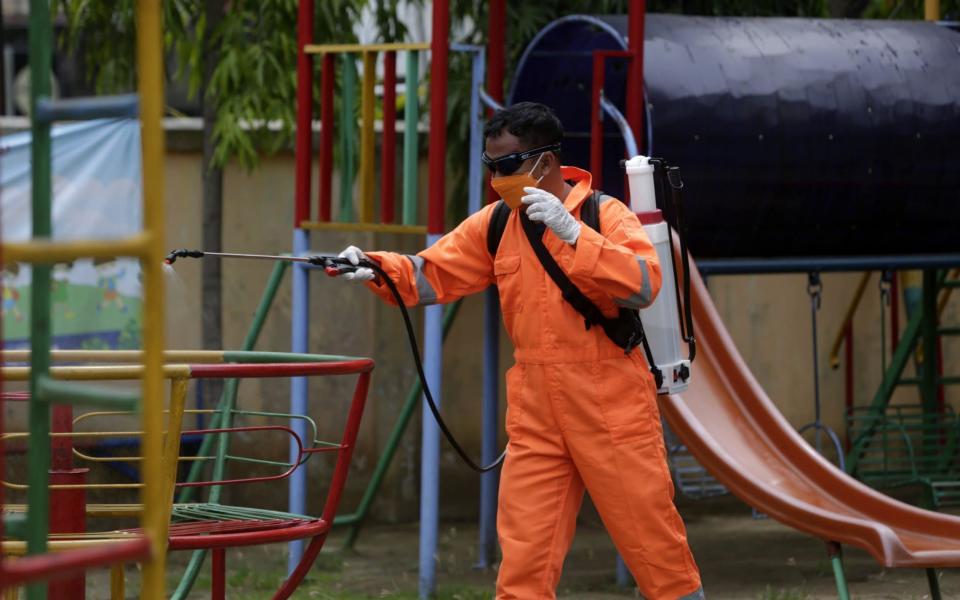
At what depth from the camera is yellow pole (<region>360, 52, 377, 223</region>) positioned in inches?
277

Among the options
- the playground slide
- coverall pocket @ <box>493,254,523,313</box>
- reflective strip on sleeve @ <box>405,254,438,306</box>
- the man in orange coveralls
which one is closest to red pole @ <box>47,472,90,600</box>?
the man in orange coveralls

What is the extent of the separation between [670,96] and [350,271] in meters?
2.55

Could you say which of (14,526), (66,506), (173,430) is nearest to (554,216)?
(173,430)

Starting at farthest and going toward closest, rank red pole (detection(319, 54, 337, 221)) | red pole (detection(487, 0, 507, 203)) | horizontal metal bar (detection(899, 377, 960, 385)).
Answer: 1. horizontal metal bar (detection(899, 377, 960, 385))
2. red pole (detection(487, 0, 507, 203))
3. red pole (detection(319, 54, 337, 221))

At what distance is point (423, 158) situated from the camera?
8508mm

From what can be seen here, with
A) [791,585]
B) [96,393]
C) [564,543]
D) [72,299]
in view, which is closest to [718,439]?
[791,585]

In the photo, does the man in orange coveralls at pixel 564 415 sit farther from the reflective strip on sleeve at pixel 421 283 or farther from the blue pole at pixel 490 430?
the blue pole at pixel 490 430

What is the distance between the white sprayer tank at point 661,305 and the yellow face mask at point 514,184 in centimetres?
51

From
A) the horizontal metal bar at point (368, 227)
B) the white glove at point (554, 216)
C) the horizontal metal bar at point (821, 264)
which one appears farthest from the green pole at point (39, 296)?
the horizontal metal bar at point (821, 264)

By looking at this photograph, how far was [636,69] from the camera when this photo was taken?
648 centimetres

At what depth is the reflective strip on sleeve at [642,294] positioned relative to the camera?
4.34 metres

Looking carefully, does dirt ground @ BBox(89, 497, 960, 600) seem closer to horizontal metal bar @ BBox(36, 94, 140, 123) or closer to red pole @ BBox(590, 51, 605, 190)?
red pole @ BBox(590, 51, 605, 190)

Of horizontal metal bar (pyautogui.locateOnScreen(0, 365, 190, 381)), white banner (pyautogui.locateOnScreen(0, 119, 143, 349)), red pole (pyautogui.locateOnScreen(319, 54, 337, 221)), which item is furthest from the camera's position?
white banner (pyautogui.locateOnScreen(0, 119, 143, 349))

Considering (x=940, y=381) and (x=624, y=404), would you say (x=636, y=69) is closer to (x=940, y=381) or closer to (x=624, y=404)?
(x=624, y=404)
